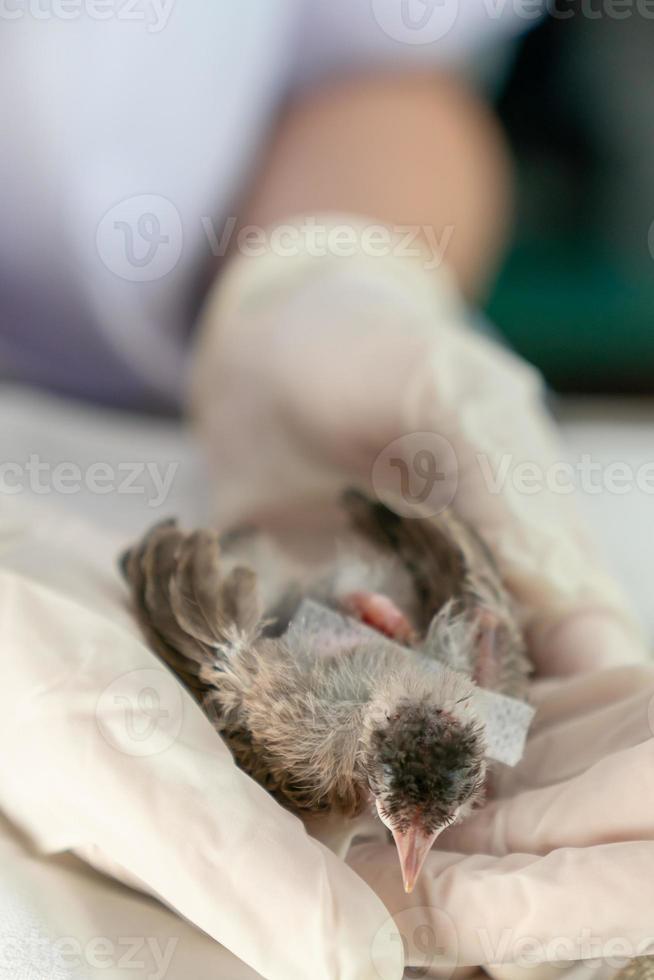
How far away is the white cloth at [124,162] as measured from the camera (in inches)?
47.1

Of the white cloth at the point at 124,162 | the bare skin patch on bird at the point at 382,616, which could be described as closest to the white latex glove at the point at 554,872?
the bare skin patch on bird at the point at 382,616

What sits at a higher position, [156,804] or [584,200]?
[584,200]

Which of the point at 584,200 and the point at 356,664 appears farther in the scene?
the point at 584,200

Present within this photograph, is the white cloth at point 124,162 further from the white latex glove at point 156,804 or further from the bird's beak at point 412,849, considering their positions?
the bird's beak at point 412,849

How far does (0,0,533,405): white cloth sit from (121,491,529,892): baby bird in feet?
2.38

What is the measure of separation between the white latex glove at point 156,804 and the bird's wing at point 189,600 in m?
0.04

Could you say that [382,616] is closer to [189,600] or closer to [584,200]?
[189,600]

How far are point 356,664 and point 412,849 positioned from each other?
0.11 meters

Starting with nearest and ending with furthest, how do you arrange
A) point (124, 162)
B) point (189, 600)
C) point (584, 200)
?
point (189, 600) → point (124, 162) → point (584, 200)

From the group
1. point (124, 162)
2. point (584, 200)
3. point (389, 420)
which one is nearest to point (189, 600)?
point (389, 420)

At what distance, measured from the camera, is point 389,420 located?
864 mm

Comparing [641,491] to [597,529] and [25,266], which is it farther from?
[25,266]

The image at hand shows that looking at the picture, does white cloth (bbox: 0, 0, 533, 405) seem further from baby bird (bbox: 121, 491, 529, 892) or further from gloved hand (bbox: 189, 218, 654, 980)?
baby bird (bbox: 121, 491, 529, 892)

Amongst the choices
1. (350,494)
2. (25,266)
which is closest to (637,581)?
(350,494)
